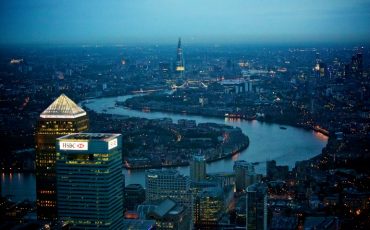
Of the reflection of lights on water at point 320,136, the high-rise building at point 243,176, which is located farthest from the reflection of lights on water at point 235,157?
the reflection of lights on water at point 320,136

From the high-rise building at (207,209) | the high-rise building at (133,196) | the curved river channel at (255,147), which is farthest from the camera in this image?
the curved river channel at (255,147)

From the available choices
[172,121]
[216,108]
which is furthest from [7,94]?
[216,108]

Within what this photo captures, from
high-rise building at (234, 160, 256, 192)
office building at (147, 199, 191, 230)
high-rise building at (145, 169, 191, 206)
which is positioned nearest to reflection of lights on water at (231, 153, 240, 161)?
high-rise building at (234, 160, 256, 192)

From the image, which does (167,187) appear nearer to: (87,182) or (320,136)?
(87,182)

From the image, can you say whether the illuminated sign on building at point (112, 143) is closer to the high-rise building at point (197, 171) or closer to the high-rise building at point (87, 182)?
the high-rise building at point (87, 182)

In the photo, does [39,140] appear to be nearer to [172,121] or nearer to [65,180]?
[65,180]

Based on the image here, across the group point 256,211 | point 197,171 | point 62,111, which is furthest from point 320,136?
point 62,111
